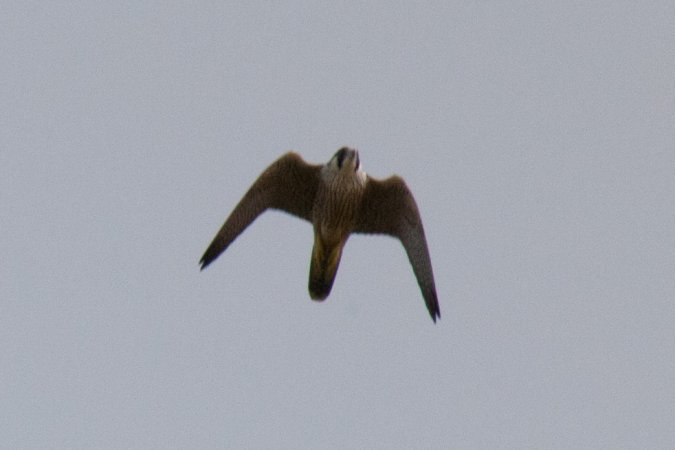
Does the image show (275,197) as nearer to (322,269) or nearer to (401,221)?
(322,269)

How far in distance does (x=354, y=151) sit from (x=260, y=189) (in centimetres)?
127

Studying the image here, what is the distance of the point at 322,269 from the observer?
47.1ft

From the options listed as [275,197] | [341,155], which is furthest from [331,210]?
[275,197]

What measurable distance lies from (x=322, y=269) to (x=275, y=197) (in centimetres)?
103

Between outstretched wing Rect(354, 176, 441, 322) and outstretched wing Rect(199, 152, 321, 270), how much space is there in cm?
64

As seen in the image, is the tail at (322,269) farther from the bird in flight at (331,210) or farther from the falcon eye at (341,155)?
the falcon eye at (341,155)

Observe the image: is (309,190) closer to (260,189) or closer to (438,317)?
(260,189)

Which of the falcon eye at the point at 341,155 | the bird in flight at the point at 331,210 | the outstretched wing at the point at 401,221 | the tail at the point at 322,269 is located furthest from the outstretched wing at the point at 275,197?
the outstretched wing at the point at 401,221

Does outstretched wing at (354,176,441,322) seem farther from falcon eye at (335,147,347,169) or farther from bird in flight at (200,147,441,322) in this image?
falcon eye at (335,147,347,169)

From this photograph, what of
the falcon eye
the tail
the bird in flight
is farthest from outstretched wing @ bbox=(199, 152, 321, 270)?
→ the tail

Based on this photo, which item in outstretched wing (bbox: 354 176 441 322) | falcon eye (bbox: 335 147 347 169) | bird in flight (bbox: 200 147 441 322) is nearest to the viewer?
falcon eye (bbox: 335 147 347 169)

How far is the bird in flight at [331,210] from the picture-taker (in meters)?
14.2

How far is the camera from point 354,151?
Answer: 14.0 metres

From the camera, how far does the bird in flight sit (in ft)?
46.7
